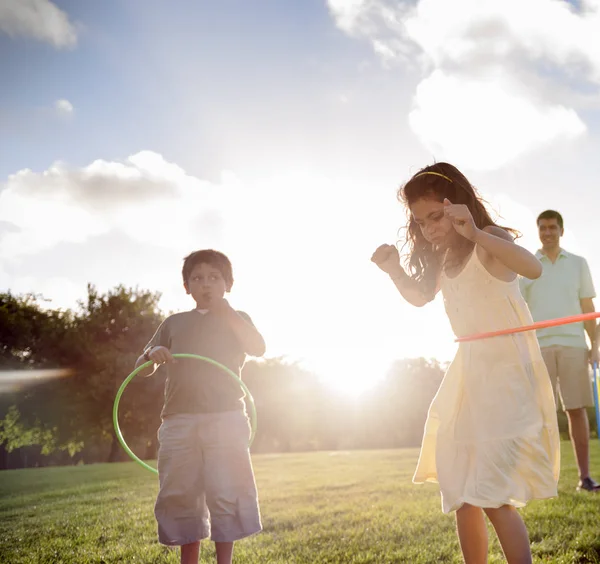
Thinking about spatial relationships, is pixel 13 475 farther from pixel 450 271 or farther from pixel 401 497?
pixel 450 271

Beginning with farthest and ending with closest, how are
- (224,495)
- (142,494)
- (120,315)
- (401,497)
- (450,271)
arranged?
(120,315) → (142,494) → (401,497) → (224,495) → (450,271)

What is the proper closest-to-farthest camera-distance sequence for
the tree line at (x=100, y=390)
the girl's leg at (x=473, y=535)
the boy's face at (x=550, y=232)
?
the girl's leg at (x=473, y=535) → the boy's face at (x=550, y=232) → the tree line at (x=100, y=390)

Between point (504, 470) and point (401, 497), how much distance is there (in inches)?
224

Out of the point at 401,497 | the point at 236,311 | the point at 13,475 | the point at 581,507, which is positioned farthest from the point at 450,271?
the point at 13,475

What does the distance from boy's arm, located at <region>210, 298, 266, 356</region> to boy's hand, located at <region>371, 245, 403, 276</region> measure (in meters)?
1.05

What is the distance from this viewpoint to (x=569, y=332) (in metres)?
6.77

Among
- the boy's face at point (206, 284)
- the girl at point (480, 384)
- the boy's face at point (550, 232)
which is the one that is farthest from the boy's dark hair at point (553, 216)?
the boy's face at point (206, 284)

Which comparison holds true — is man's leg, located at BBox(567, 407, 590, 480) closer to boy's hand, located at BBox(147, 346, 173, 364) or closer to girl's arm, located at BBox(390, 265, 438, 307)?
girl's arm, located at BBox(390, 265, 438, 307)

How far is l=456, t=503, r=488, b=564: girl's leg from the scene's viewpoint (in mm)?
3070

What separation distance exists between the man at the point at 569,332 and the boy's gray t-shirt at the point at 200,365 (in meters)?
3.90

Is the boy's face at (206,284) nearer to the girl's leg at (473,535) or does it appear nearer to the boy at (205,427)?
the boy at (205,427)

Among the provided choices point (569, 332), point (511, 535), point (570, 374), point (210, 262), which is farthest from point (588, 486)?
point (210, 262)

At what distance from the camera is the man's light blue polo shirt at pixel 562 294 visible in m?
6.75

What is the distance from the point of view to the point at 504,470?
2.85 meters
